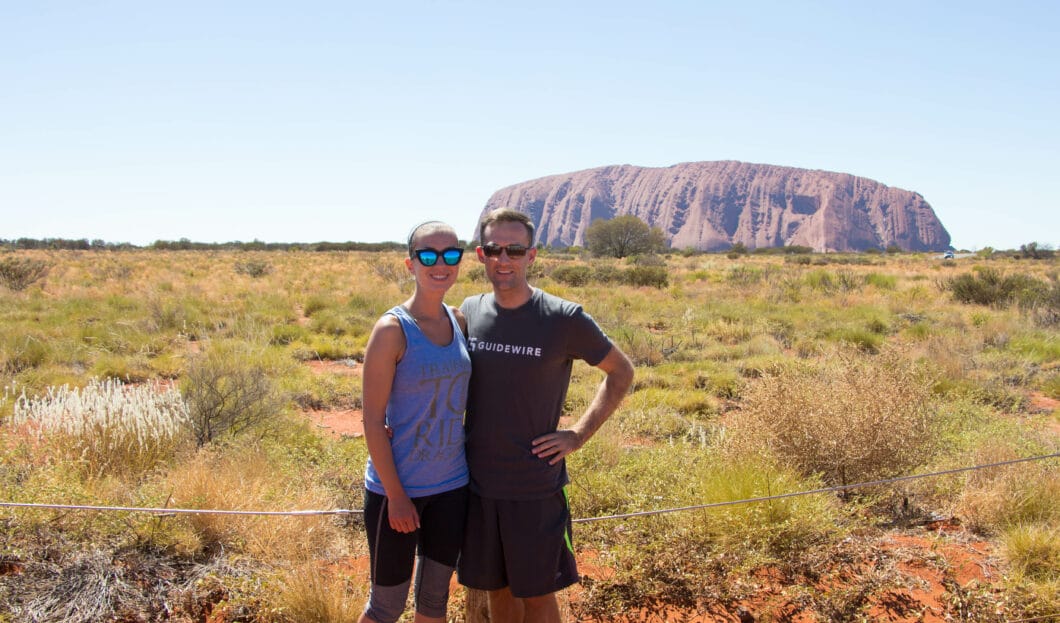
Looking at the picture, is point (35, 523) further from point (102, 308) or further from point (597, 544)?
point (102, 308)

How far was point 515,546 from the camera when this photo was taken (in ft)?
7.00

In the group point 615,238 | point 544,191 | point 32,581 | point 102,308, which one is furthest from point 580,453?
point 544,191

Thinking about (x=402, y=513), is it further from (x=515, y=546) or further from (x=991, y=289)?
(x=991, y=289)

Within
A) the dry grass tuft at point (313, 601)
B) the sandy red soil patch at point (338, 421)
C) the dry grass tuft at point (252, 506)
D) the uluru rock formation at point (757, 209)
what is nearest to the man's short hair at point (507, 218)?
the dry grass tuft at point (313, 601)

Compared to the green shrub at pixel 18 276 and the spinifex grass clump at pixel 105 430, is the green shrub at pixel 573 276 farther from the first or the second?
the spinifex grass clump at pixel 105 430

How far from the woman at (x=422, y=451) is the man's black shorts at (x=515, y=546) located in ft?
0.25

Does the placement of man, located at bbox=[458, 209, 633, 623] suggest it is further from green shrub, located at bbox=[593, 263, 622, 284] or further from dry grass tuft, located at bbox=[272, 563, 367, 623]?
green shrub, located at bbox=[593, 263, 622, 284]

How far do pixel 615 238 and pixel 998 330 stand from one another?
3647 centimetres

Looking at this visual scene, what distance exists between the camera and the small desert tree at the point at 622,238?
45.7 m

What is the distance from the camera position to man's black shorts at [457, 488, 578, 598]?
7.01ft

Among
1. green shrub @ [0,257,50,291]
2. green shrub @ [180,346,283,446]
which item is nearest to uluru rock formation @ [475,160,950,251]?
green shrub @ [0,257,50,291]

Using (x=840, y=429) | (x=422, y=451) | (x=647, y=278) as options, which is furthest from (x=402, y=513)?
(x=647, y=278)

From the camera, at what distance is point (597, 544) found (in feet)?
11.6

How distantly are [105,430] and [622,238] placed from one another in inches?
1749
